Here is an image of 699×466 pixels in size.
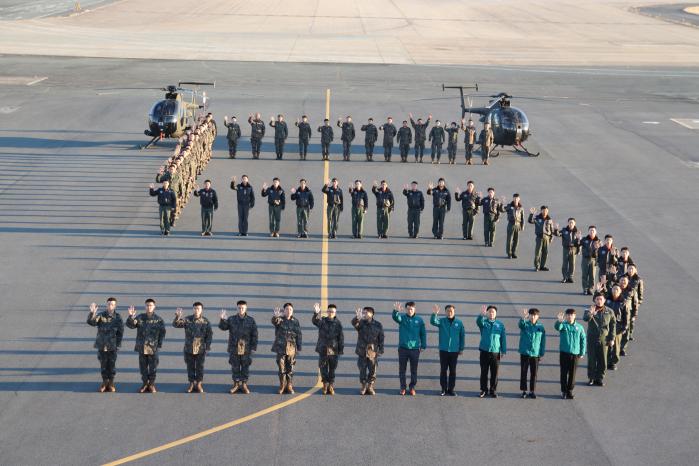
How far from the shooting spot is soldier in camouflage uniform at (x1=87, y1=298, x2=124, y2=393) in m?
16.5

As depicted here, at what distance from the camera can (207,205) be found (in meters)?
26.5

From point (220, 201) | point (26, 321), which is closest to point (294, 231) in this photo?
point (220, 201)

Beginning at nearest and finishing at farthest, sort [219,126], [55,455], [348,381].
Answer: [55,455]
[348,381]
[219,126]

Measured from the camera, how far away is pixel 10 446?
14.5 m

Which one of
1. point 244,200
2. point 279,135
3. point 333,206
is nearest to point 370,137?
point 279,135

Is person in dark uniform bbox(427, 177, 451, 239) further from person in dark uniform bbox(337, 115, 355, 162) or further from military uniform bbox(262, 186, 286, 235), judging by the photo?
→ person in dark uniform bbox(337, 115, 355, 162)

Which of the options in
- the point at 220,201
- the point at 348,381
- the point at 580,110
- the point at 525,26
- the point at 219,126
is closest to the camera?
the point at 348,381

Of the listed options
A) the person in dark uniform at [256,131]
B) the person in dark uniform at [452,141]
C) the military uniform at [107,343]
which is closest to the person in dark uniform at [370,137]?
the person in dark uniform at [452,141]

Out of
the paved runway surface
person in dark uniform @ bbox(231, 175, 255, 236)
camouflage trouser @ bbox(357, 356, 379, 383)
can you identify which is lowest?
the paved runway surface

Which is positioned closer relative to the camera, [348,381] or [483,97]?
[348,381]

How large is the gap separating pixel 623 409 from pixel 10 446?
30.6 ft

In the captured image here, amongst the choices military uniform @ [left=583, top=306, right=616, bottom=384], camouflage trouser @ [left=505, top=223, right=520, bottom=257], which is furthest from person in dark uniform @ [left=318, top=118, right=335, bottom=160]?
military uniform @ [left=583, top=306, right=616, bottom=384]

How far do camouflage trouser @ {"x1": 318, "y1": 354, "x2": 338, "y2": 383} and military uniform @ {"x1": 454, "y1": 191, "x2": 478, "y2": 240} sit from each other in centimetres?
1083

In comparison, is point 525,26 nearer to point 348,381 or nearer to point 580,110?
point 580,110
